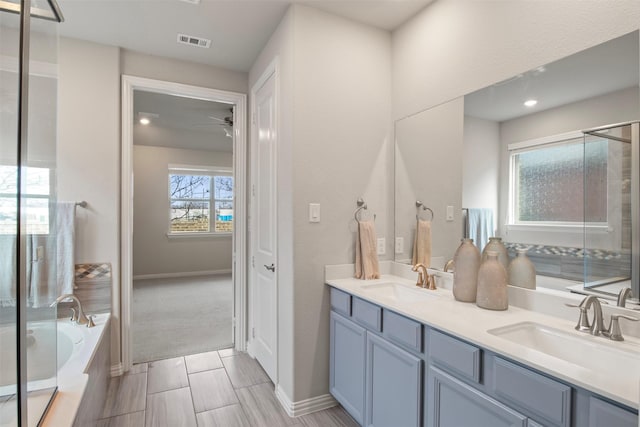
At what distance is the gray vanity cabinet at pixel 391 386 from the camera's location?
60.9 inches

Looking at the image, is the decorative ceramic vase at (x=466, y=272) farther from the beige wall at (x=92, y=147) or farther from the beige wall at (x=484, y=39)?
the beige wall at (x=92, y=147)

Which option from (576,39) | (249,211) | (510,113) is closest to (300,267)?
(249,211)

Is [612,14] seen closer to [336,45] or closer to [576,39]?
[576,39]

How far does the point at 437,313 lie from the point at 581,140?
3.23ft

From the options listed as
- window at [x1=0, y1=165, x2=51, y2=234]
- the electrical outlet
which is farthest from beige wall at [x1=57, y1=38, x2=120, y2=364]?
the electrical outlet

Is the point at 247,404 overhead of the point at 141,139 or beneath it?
beneath

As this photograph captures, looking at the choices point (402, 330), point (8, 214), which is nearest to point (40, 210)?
point (8, 214)

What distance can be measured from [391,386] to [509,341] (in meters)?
0.69

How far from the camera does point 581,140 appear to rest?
1.45 meters

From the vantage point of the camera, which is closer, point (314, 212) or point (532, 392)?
point (532, 392)

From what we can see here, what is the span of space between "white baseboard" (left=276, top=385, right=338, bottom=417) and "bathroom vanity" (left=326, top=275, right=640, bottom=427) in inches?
6.4

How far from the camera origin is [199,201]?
6.96 meters

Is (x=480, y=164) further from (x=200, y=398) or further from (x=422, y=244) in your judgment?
(x=200, y=398)

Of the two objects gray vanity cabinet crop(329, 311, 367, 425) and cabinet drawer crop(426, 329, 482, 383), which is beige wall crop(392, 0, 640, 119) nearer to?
cabinet drawer crop(426, 329, 482, 383)
